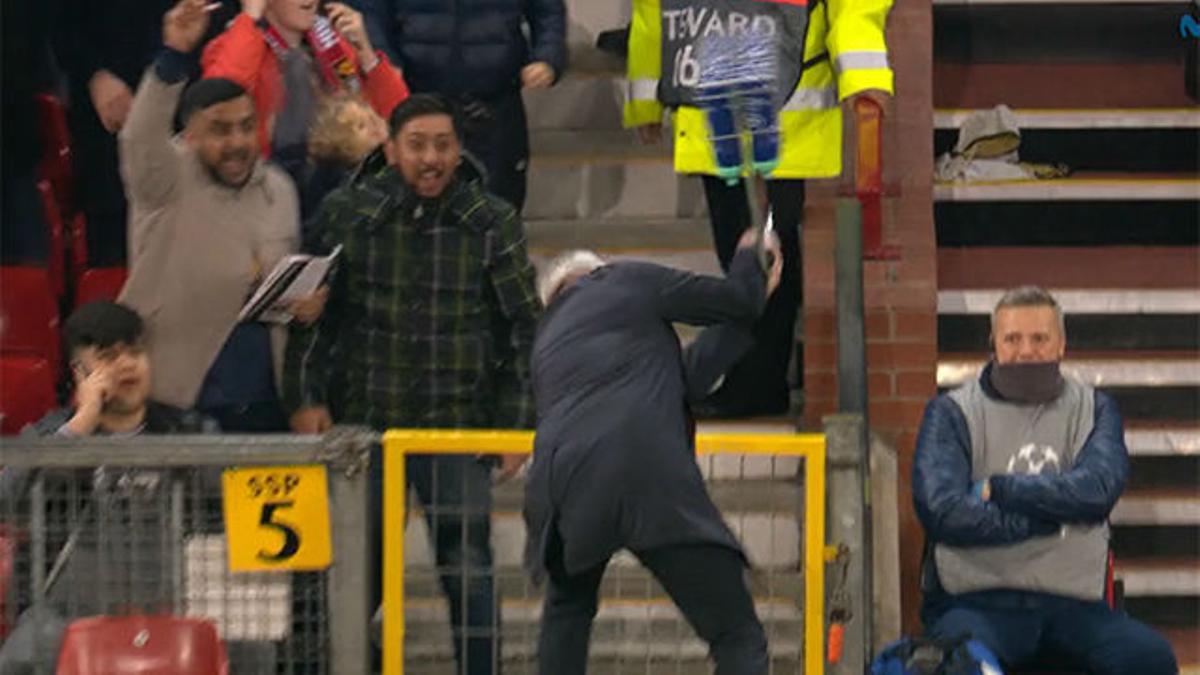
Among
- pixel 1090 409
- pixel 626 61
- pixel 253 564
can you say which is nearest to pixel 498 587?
pixel 253 564

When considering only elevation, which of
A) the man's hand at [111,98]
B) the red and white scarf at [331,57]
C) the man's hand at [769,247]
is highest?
the red and white scarf at [331,57]

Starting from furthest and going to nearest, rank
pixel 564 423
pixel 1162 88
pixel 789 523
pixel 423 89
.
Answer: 1. pixel 1162 88
2. pixel 423 89
3. pixel 789 523
4. pixel 564 423

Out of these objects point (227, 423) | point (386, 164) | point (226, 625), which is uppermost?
point (386, 164)

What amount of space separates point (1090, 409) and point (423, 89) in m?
2.48

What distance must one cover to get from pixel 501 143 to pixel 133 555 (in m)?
2.22

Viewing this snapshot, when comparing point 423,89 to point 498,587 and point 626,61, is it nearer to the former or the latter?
point 626,61

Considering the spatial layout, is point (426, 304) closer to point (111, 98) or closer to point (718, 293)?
point (718, 293)

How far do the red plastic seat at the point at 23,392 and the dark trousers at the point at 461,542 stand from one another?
5.47 ft

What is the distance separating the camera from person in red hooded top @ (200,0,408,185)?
7.92 meters

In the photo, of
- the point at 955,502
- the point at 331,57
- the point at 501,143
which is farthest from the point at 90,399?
the point at 955,502

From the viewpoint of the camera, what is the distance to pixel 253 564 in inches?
257

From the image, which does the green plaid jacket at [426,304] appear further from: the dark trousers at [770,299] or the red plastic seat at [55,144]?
the red plastic seat at [55,144]

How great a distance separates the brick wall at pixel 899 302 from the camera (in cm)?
834

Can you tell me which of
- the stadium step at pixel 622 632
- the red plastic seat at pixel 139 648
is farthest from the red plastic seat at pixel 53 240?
the red plastic seat at pixel 139 648
